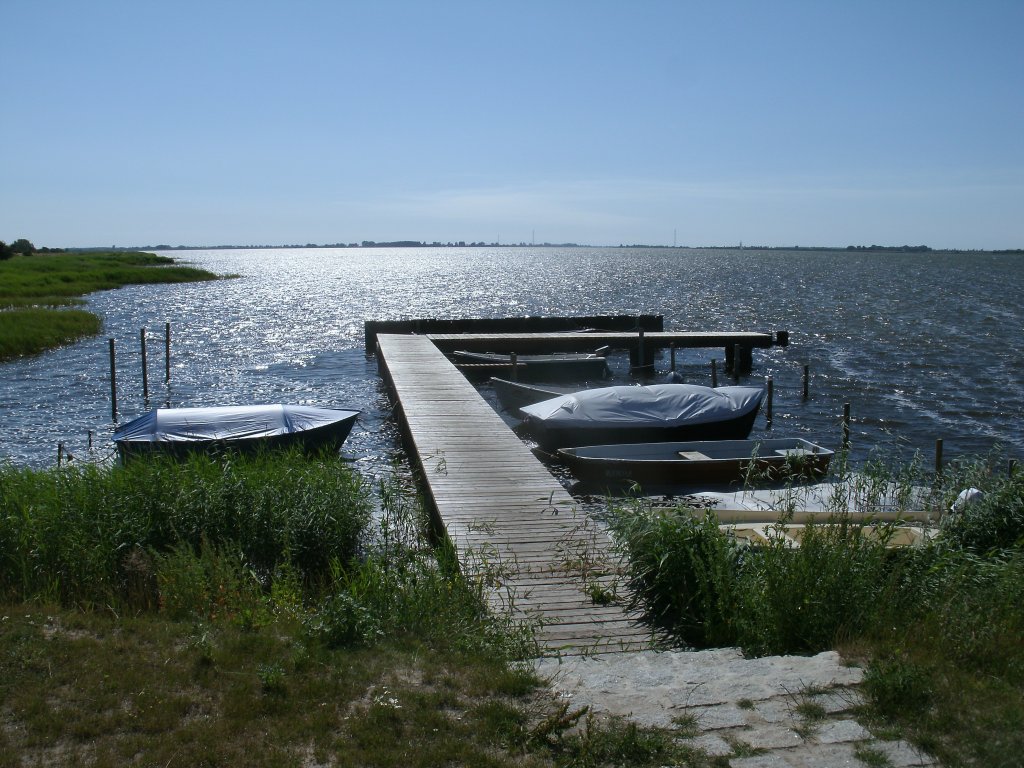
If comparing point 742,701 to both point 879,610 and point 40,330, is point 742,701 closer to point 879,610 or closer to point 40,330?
point 879,610

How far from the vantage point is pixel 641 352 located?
32.2m

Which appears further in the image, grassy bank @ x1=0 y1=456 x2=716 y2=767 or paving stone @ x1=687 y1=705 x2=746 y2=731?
paving stone @ x1=687 y1=705 x2=746 y2=731

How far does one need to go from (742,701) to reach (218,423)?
1355cm

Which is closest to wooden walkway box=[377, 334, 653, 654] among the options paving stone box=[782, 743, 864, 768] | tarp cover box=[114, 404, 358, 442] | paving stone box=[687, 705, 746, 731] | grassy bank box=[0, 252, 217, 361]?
paving stone box=[687, 705, 746, 731]

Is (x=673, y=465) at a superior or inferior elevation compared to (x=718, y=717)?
inferior

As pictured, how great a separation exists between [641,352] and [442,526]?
2310cm

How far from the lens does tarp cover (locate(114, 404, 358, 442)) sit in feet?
53.2

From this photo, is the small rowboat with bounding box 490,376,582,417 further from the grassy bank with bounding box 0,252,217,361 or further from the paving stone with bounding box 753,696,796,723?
the grassy bank with bounding box 0,252,217,361

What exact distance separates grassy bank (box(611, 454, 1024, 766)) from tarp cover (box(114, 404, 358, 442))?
32.9ft

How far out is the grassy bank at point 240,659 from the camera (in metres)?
4.47

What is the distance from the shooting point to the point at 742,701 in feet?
16.3

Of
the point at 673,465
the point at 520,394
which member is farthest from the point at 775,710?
the point at 520,394

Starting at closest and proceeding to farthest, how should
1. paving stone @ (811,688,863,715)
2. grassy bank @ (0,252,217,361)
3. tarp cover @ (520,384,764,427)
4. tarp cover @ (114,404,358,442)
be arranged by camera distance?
paving stone @ (811,688,863,715), tarp cover @ (114,404,358,442), tarp cover @ (520,384,764,427), grassy bank @ (0,252,217,361)

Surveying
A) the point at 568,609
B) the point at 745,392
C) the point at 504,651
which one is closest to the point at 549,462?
the point at 745,392
